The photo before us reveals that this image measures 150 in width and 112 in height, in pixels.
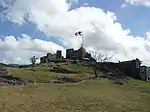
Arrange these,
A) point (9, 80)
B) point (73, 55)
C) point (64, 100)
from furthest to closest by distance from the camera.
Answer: point (73, 55) < point (9, 80) < point (64, 100)

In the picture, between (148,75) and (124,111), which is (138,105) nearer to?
(124,111)

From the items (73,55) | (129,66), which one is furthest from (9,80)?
(73,55)

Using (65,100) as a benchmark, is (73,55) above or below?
above

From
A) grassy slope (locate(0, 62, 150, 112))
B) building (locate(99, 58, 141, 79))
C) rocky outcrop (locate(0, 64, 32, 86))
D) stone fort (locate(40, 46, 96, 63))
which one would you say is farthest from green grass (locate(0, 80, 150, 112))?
stone fort (locate(40, 46, 96, 63))

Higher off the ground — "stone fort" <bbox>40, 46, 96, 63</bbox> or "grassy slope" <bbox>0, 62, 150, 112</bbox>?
"stone fort" <bbox>40, 46, 96, 63</bbox>

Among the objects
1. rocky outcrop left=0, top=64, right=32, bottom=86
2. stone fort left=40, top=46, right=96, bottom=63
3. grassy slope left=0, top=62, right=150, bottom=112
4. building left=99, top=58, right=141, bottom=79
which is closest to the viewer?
grassy slope left=0, top=62, right=150, bottom=112

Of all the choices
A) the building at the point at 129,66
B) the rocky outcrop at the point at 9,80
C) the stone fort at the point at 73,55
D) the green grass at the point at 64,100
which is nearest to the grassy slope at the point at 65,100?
the green grass at the point at 64,100

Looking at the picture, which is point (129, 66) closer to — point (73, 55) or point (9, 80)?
point (73, 55)

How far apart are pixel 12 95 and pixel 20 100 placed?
268cm

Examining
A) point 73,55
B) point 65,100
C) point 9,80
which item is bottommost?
point 65,100

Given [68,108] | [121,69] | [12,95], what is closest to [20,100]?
[12,95]

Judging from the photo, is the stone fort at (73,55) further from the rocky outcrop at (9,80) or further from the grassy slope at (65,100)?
the grassy slope at (65,100)

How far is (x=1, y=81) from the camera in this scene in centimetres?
6047

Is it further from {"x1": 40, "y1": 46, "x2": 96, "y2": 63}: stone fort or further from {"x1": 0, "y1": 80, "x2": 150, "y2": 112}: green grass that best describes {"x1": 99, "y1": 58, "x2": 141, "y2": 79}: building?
{"x1": 0, "y1": 80, "x2": 150, "y2": 112}: green grass
